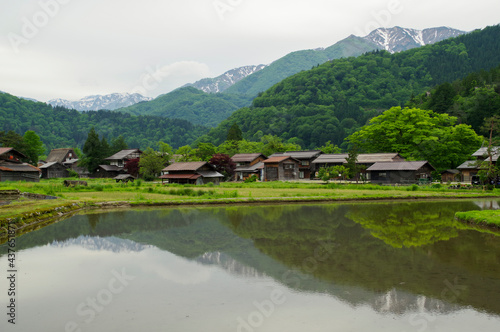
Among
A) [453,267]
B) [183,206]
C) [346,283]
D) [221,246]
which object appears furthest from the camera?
[183,206]

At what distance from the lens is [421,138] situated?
182 feet

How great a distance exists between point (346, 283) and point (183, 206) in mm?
19023

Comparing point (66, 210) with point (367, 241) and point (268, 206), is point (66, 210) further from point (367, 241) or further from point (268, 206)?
point (367, 241)

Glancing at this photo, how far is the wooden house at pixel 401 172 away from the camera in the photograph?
46188 mm

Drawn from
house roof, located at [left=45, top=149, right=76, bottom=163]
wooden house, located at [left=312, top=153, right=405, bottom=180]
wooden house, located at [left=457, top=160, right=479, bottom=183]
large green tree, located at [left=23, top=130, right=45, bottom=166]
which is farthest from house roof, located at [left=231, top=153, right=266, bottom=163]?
house roof, located at [left=45, top=149, right=76, bottom=163]

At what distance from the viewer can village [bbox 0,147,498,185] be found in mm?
46562

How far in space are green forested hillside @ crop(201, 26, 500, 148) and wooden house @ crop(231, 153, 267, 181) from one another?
3862cm

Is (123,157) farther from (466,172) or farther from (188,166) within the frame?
(466,172)

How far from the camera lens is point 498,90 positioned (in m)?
67.6

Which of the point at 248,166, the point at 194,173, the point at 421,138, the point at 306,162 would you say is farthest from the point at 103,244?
the point at 421,138

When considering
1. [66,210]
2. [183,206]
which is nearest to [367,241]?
[183,206]

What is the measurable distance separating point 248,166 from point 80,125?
362ft

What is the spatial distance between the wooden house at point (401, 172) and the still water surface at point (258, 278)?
3044 cm

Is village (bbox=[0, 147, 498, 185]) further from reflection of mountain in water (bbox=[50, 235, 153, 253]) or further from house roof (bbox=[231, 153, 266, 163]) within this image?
reflection of mountain in water (bbox=[50, 235, 153, 253])
